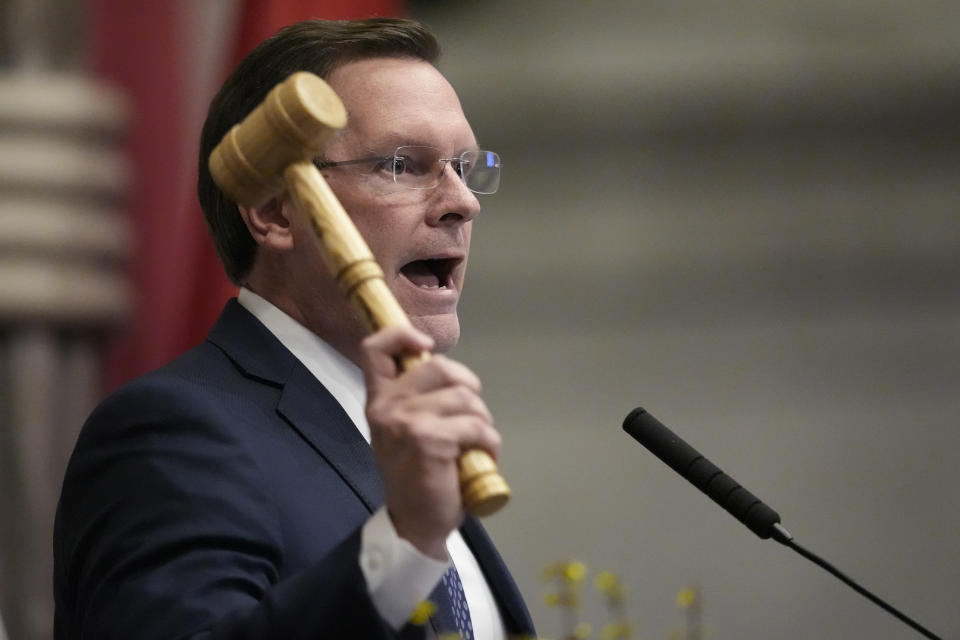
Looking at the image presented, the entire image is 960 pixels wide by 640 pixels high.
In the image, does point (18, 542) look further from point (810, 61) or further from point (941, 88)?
point (941, 88)

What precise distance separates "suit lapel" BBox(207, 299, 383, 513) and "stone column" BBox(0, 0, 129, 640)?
6.73 feet

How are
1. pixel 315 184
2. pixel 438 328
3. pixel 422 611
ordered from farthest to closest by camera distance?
pixel 438 328
pixel 315 184
pixel 422 611

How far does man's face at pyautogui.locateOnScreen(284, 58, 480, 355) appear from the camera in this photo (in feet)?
8.19

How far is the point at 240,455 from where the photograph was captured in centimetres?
200

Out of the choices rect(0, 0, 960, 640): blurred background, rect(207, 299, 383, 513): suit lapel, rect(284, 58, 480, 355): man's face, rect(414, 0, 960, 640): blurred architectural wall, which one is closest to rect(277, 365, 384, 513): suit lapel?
rect(207, 299, 383, 513): suit lapel

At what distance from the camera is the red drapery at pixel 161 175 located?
4.28 m

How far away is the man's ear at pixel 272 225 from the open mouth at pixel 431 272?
0.68 ft

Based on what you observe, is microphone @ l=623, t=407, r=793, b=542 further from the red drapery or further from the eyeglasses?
the red drapery

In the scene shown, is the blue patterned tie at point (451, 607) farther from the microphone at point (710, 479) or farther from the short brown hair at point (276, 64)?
the short brown hair at point (276, 64)

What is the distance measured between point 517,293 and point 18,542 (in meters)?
2.03

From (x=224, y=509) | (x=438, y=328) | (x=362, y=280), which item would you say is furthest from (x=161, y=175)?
(x=362, y=280)

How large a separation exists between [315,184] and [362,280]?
182 millimetres

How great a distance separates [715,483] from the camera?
212cm

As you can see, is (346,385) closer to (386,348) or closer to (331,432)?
(331,432)
